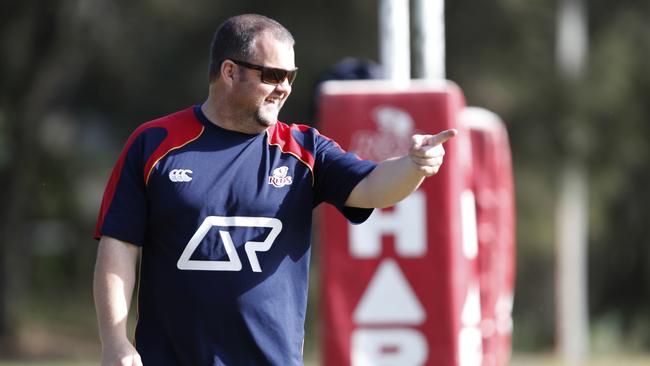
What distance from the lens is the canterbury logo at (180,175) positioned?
4.43 m

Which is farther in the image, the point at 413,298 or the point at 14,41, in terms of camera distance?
the point at 14,41

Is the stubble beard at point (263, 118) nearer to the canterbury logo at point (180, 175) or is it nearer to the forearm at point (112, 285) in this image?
the canterbury logo at point (180, 175)

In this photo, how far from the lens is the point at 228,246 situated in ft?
14.5

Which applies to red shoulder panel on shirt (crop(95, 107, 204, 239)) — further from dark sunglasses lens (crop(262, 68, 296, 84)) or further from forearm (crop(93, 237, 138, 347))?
dark sunglasses lens (crop(262, 68, 296, 84))

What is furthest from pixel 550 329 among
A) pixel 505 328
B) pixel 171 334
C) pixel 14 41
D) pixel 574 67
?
pixel 171 334

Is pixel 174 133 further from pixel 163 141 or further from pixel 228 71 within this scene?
pixel 228 71

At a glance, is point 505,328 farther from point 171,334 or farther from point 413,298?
point 171,334

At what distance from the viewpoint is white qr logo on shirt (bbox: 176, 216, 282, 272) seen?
4414mm

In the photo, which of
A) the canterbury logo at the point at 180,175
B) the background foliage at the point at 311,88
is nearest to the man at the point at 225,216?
the canterbury logo at the point at 180,175

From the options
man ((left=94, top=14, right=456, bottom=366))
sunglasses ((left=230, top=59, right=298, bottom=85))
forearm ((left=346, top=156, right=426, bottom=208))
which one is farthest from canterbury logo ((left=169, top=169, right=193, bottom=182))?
forearm ((left=346, top=156, right=426, bottom=208))

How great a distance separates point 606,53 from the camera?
24.5 m

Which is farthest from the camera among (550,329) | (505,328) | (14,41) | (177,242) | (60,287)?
(60,287)

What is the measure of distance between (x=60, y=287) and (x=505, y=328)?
20635mm

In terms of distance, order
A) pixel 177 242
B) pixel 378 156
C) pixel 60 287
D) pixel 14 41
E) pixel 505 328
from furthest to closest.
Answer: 1. pixel 60 287
2. pixel 14 41
3. pixel 505 328
4. pixel 378 156
5. pixel 177 242
